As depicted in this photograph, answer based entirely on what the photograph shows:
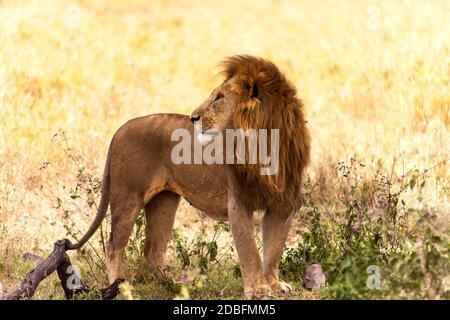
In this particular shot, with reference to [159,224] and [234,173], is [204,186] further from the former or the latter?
[159,224]

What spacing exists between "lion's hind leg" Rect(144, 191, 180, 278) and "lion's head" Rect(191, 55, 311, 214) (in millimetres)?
828

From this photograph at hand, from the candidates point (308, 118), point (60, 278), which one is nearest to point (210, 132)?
point (60, 278)

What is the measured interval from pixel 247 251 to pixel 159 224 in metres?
0.91

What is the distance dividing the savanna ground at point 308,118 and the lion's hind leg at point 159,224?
0.32 ft

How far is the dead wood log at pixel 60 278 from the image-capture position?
5.52m

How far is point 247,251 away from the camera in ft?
17.3

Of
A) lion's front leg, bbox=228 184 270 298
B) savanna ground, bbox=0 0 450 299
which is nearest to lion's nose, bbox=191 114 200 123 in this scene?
lion's front leg, bbox=228 184 270 298

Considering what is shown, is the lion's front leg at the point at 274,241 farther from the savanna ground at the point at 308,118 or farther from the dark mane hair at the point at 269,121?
the savanna ground at the point at 308,118

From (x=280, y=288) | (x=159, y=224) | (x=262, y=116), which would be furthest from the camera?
(x=159, y=224)

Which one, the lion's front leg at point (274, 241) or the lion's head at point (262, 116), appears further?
the lion's front leg at point (274, 241)

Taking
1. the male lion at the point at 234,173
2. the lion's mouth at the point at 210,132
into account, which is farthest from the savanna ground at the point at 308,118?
the lion's mouth at the point at 210,132

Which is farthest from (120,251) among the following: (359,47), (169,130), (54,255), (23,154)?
(359,47)

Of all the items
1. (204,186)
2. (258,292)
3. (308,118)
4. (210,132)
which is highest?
(308,118)
